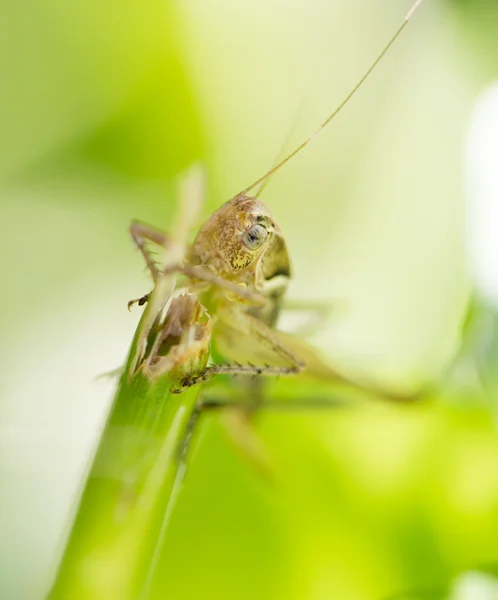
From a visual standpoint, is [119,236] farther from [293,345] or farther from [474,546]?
[474,546]

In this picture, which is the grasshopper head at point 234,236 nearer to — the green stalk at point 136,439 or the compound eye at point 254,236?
the compound eye at point 254,236

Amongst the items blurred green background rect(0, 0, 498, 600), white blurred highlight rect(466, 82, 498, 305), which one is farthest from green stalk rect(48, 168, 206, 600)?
white blurred highlight rect(466, 82, 498, 305)

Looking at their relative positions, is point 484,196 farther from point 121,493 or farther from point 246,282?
point 121,493

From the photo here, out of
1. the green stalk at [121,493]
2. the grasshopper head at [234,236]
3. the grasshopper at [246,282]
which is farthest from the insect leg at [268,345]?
the green stalk at [121,493]

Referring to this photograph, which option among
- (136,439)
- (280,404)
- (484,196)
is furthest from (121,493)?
(484,196)

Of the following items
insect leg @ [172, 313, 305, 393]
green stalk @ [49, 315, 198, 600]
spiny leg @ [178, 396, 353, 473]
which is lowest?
green stalk @ [49, 315, 198, 600]

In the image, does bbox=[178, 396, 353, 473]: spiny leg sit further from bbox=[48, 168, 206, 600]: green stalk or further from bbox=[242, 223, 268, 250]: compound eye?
bbox=[48, 168, 206, 600]: green stalk
